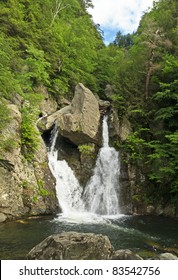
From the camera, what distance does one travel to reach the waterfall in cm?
1894

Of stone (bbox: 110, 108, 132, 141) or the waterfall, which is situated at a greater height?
stone (bbox: 110, 108, 132, 141)

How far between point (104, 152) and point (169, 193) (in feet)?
18.9

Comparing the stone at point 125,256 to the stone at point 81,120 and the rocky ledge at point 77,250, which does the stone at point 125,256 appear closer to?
the rocky ledge at point 77,250

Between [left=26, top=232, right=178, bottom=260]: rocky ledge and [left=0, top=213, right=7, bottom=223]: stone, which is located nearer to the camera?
[left=26, top=232, right=178, bottom=260]: rocky ledge

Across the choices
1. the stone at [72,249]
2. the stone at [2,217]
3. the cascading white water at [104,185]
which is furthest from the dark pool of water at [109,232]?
the cascading white water at [104,185]

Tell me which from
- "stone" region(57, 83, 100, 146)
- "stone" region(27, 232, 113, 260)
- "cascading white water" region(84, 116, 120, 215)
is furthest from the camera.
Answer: "stone" region(57, 83, 100, 146)

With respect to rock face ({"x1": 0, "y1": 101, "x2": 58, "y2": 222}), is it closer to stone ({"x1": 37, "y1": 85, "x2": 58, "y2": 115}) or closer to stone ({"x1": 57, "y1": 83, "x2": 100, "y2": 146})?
stone ({"x1": 57, "y1": 83, "x2": 100, "y2": 146})

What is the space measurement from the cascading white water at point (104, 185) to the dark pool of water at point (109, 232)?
1.99 meters

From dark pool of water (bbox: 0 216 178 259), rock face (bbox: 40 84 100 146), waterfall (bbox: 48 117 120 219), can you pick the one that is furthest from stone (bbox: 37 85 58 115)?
dark pool of water (bbox: 0 216 178 259)

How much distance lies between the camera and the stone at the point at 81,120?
2095 cm

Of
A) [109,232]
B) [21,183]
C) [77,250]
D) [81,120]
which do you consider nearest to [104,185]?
[81,120]

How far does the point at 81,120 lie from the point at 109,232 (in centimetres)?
972

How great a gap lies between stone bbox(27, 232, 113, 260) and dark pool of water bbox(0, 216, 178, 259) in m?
1.63
